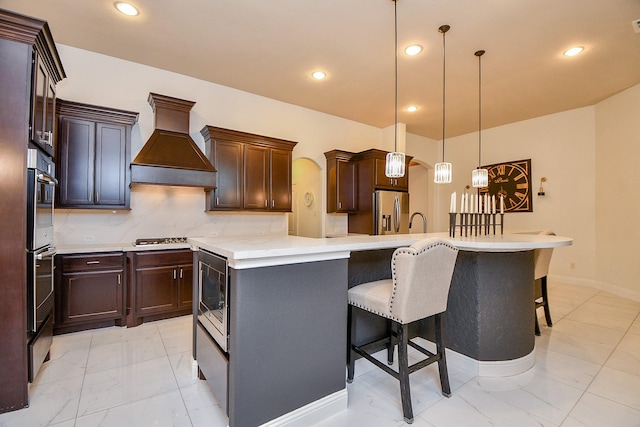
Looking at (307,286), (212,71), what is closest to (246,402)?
(307,286)

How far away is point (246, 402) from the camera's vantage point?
1459 mm

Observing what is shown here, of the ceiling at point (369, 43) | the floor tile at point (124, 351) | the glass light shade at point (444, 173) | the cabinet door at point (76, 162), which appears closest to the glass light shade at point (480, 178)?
the glass light shade at point (444, 173)

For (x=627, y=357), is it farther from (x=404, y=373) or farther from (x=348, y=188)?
(x=348, y=188)

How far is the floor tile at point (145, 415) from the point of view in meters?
1.68

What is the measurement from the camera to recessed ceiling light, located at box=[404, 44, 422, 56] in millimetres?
3156

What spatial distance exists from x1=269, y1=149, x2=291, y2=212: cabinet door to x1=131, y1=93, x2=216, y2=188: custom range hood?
2.91 ft

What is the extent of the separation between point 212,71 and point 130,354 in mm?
3328

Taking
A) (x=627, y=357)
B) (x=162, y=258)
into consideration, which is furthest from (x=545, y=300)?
(x=162, y=258)

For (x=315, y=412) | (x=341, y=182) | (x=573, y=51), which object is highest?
(x=573, y=51)

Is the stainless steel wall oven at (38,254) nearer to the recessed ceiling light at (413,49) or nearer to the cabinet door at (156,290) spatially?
the cabinet door at (156,290)

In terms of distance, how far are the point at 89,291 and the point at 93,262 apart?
0.98ft

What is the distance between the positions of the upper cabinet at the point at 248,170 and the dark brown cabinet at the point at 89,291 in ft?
4.26

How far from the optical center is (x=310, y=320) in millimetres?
1667

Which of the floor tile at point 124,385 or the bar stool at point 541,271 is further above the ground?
the bar stool at point 541,271
